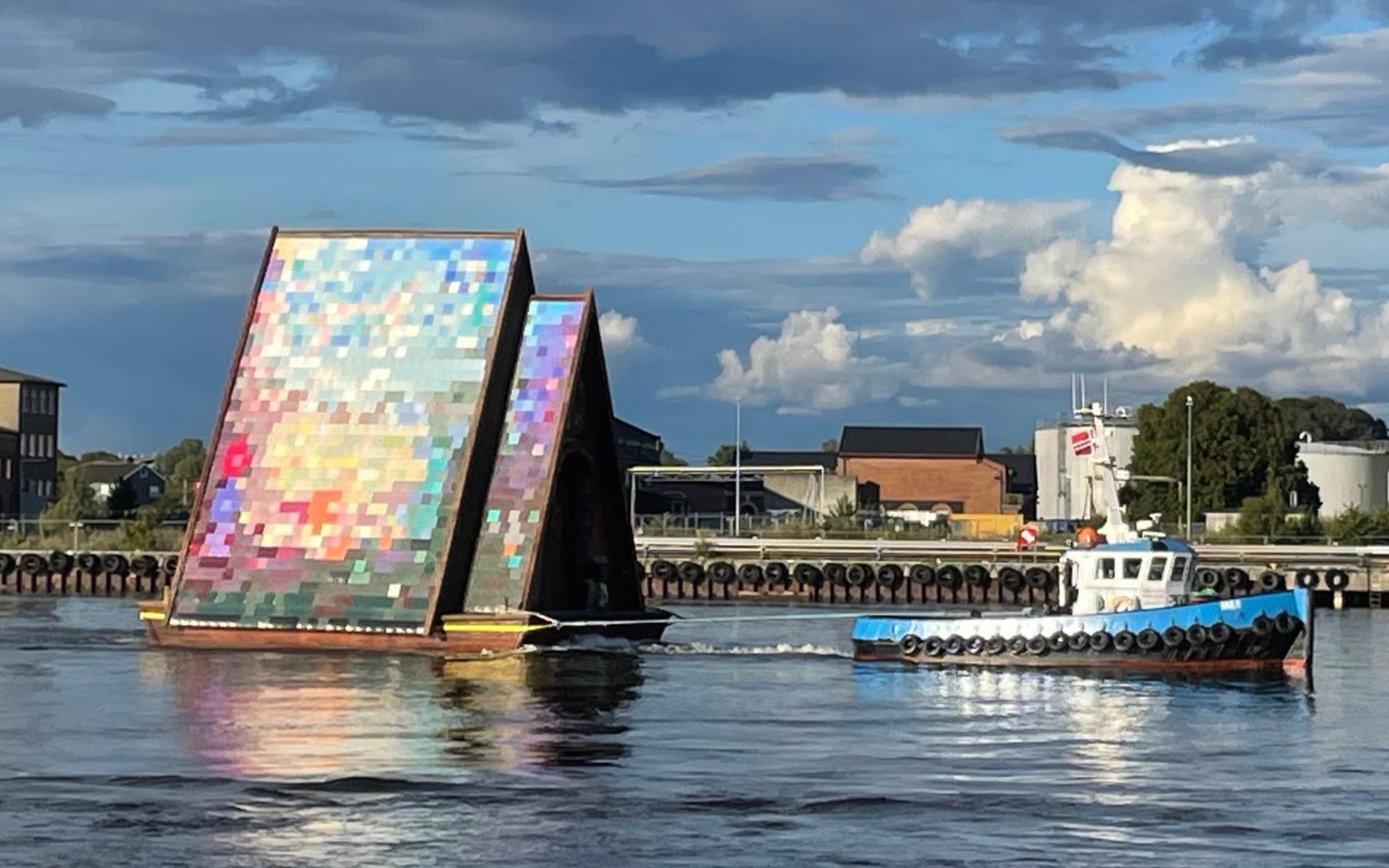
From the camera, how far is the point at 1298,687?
162ft

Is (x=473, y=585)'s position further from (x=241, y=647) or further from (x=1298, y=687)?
(x=1298, y=687)

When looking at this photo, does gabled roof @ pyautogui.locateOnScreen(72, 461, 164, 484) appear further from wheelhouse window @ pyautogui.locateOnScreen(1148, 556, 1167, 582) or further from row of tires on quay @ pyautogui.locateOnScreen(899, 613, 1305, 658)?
wheelhouse window @ pyautogui.locateOnScreen(1148, 556, 1167, 582)

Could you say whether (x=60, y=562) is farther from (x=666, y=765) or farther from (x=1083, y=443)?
(x=666, y=765)

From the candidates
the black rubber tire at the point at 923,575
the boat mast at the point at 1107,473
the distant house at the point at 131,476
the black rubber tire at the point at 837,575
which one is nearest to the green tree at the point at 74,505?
the distant house at the point at 131,476

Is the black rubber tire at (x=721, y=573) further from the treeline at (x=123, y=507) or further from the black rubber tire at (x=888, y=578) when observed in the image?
the treeline at (x=123, y=507)

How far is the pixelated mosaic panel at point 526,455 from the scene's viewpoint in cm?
5353

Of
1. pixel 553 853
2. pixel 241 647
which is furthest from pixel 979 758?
pixel 241 647

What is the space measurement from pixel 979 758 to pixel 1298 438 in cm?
12872

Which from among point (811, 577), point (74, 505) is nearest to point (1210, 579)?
point (811, 577)

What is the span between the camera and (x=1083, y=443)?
51.9 m

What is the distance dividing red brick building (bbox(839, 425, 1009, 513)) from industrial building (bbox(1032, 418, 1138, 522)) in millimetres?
2862

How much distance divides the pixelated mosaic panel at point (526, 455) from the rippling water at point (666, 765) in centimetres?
211

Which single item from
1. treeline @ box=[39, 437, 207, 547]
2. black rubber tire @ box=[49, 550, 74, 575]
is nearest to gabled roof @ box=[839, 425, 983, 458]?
treeline @ box=[39, 437, 207, 547]

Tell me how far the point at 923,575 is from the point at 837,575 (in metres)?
3.35
